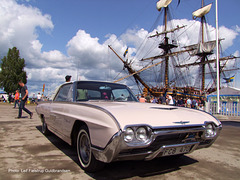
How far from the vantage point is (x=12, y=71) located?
149 ft

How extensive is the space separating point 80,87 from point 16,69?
4954 cm

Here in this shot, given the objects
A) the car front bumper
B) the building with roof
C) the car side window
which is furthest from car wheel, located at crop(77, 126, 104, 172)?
the building with roof

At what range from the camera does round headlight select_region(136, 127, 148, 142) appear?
2.15 meters

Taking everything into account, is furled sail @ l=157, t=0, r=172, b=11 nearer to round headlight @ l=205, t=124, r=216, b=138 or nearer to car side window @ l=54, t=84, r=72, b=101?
car side window @ l=54, t=84, r=72, b=101

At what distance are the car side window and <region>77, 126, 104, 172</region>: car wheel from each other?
1007 mm

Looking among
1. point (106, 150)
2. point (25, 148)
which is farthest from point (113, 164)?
point (25, 148)

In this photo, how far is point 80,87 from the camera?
11.9 feet

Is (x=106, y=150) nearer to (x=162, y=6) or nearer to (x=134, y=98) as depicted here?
(x=134, y=98)

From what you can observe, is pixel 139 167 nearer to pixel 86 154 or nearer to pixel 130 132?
pixel 86 154

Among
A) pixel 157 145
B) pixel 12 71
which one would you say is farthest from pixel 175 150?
pixel 12 71

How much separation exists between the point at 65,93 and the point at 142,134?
240 centimetres

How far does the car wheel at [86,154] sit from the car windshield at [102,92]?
86 centimetres

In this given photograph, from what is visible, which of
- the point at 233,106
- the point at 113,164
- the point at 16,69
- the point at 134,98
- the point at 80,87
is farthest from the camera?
the point at 16,69

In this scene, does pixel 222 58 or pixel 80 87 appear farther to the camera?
pixel 222 58
